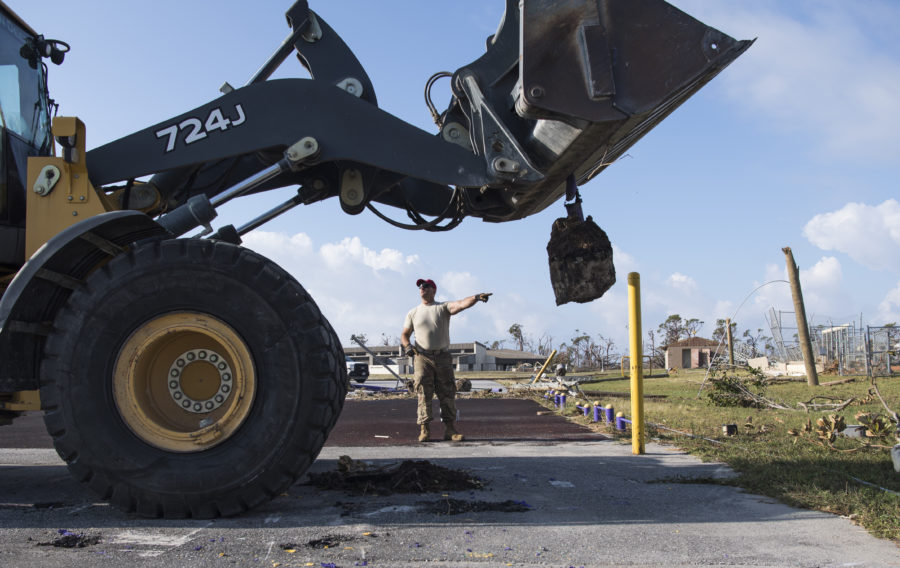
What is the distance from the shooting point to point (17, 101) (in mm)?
4789

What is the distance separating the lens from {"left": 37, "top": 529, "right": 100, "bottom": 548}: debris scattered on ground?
3051mm

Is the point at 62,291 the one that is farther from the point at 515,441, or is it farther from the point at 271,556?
the point at 515,441

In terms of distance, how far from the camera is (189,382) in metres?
3.70

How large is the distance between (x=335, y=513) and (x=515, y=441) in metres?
3.90

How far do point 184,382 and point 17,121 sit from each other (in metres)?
2.51

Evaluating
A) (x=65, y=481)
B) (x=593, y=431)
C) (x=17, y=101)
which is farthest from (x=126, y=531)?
(x=593, y=431)

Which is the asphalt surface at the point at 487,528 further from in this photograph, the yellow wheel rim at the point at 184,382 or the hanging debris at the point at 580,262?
the hanging debris at the point at 580,262

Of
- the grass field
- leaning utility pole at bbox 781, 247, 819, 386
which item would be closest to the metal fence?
leaning utility pole at bbox 781, 247, 819, 386

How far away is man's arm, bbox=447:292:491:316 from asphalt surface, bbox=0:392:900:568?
5.84 ft

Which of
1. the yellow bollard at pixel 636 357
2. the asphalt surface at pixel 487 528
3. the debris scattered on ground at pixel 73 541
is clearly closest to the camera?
the asphalt surface at pixel 487 528

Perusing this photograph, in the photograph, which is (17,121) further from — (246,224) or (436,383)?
(436,383)

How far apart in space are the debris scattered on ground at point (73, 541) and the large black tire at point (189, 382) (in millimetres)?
260

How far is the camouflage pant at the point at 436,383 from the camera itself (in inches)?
299

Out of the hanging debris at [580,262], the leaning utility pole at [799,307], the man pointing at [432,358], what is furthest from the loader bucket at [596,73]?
the leaning utility pole at [799,307]
